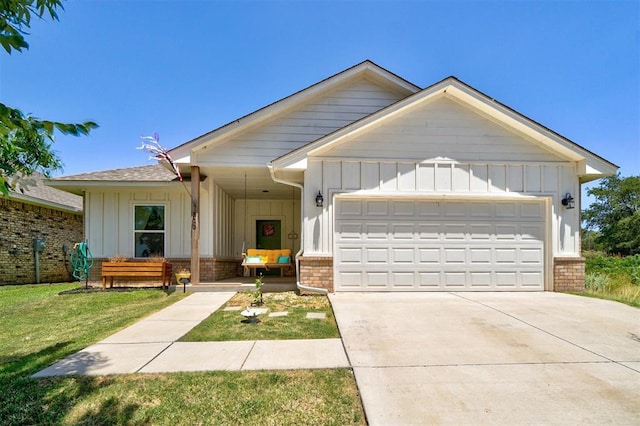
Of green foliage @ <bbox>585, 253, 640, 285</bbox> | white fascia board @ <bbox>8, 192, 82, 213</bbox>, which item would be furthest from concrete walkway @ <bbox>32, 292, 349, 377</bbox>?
green foliage @ <bbox>585, 253, 640, 285</bbox>

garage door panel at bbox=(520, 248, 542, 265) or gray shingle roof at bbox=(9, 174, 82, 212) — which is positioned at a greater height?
gray shingle roof at bbox=(9, 174, 82, 212)

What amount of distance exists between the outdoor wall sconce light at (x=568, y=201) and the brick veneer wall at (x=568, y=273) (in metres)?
1.34

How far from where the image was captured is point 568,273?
28.6 feet

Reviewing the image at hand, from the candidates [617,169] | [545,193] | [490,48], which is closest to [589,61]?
[490,48]

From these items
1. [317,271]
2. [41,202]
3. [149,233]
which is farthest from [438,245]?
[41,202]

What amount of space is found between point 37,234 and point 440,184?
53.5 feet

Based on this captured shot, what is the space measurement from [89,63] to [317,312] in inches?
394

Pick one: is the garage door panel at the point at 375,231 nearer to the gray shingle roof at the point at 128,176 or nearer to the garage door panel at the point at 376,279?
the garage door panel at the point at 376,279

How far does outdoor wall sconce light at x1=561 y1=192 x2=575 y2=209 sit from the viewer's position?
8.62m

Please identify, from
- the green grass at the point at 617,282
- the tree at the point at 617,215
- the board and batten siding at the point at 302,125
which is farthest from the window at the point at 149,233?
the tree at the point at 617,215

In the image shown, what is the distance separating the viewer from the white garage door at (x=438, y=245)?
27.8 ft

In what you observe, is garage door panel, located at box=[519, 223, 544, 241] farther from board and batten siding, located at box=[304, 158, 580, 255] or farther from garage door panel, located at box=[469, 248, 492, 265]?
garage door panel, located at box=[469, 248, 492, 265]

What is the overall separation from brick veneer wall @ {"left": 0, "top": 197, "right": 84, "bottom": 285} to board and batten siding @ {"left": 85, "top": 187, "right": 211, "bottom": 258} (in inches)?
172

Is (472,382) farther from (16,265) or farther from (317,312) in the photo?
(16,265)
